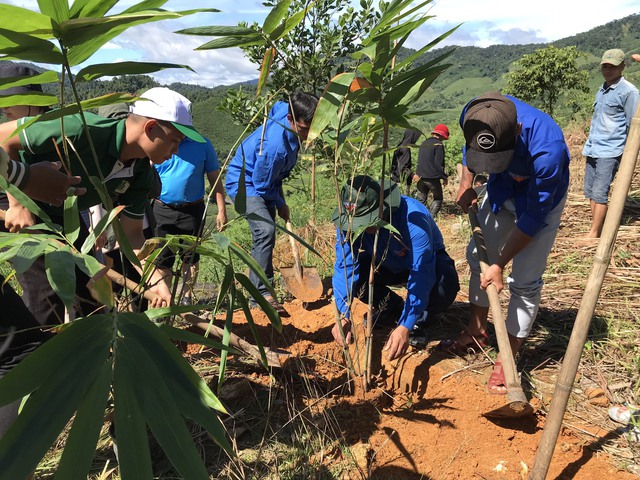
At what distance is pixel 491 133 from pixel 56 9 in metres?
1.53

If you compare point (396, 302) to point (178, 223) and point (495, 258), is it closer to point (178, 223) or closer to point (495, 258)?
point (495, 258)

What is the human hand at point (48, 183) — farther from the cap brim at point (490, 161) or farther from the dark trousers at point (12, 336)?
the cap brim at point (490, 161)

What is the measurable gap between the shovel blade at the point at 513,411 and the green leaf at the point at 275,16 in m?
1.64

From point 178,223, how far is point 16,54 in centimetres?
225

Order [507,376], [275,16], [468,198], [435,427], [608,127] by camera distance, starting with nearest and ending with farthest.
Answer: [275,16] → [507,376] → [435,427] → [468,198] → [608,127]

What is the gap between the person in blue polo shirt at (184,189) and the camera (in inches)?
119

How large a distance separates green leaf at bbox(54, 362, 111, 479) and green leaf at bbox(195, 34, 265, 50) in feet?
3.24

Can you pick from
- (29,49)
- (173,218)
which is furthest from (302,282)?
(29,49)

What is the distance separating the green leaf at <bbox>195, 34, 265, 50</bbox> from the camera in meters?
1.34

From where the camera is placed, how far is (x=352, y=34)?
3.59m

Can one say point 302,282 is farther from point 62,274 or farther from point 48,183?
point 62,274

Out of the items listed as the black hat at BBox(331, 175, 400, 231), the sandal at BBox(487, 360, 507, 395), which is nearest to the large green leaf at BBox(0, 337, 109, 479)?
the black hat at BBox(331, 175, 400, 231)

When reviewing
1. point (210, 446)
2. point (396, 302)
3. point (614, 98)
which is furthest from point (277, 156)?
point (614, 98)

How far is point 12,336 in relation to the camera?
1.49m
